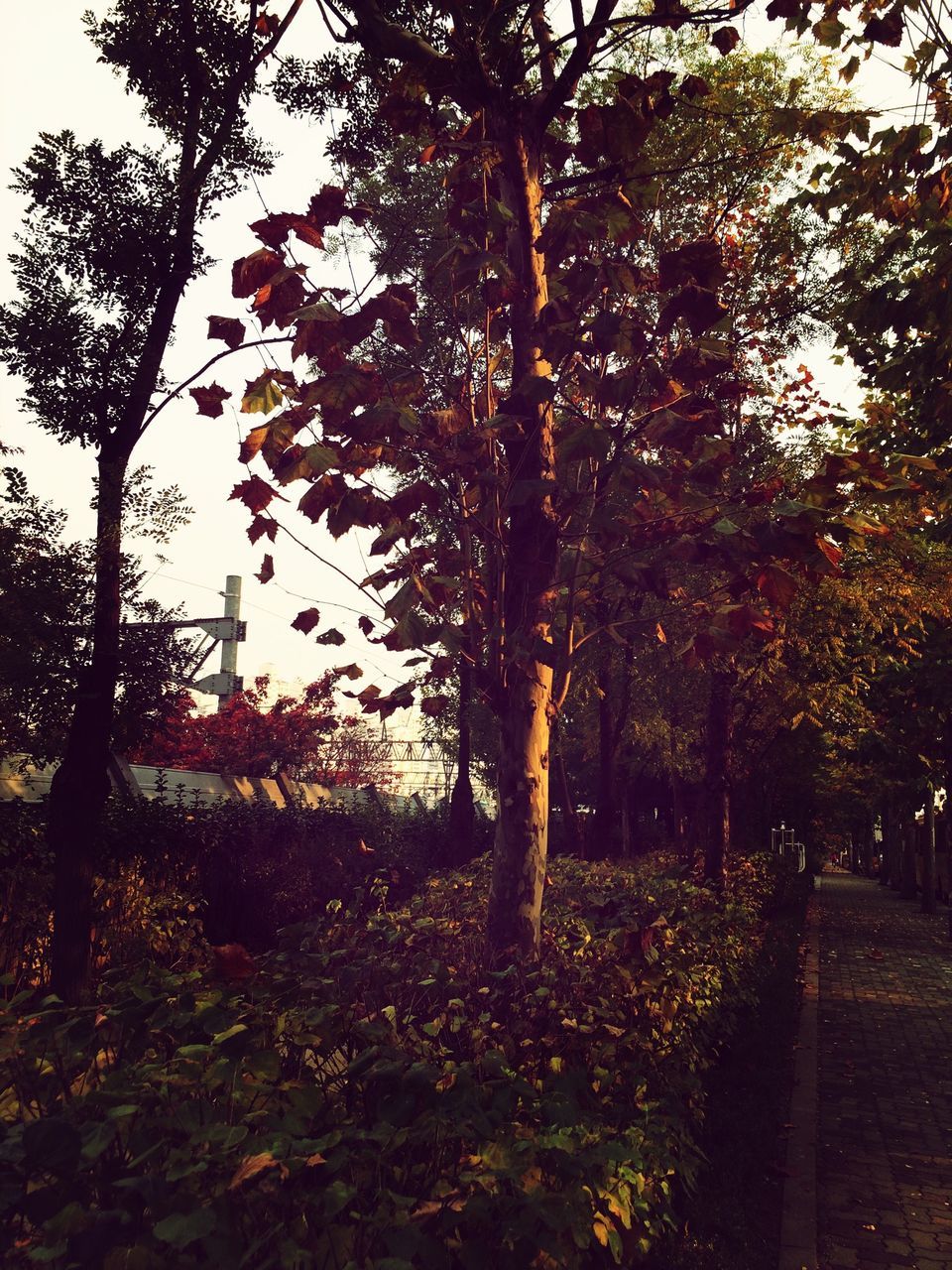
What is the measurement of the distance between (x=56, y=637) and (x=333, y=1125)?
244 inches

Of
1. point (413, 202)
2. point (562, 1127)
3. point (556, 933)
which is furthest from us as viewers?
point (413, 202)

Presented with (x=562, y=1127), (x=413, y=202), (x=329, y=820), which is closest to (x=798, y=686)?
(x=329, y=820)

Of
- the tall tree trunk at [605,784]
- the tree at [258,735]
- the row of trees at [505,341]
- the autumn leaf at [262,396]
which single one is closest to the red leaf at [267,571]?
the row of trees at [505,341]

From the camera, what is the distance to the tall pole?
29.5m

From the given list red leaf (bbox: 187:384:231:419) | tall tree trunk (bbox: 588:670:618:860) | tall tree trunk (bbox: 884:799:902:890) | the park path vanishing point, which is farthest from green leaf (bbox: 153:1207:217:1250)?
tall tree trunk (bbox: 884:799:902:890)

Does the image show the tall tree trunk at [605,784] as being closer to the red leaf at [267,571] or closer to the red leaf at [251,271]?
the red leaf at [267,571]

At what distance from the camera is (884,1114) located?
7785 millimetres

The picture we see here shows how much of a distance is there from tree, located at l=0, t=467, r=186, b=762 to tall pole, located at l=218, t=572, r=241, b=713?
20.5 meters

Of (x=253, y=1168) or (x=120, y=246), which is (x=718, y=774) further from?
(x=253, y=1168)

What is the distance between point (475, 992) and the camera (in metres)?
4.50

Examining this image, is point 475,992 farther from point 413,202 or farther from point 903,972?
point 903,972

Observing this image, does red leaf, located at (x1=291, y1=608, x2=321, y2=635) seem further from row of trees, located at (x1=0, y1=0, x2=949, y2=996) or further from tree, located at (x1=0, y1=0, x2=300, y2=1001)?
tree, located at (x1=0, y1=0, x2=300, y2=1001)

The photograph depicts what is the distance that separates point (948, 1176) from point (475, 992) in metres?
3.89

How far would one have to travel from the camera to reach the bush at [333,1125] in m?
2.21
